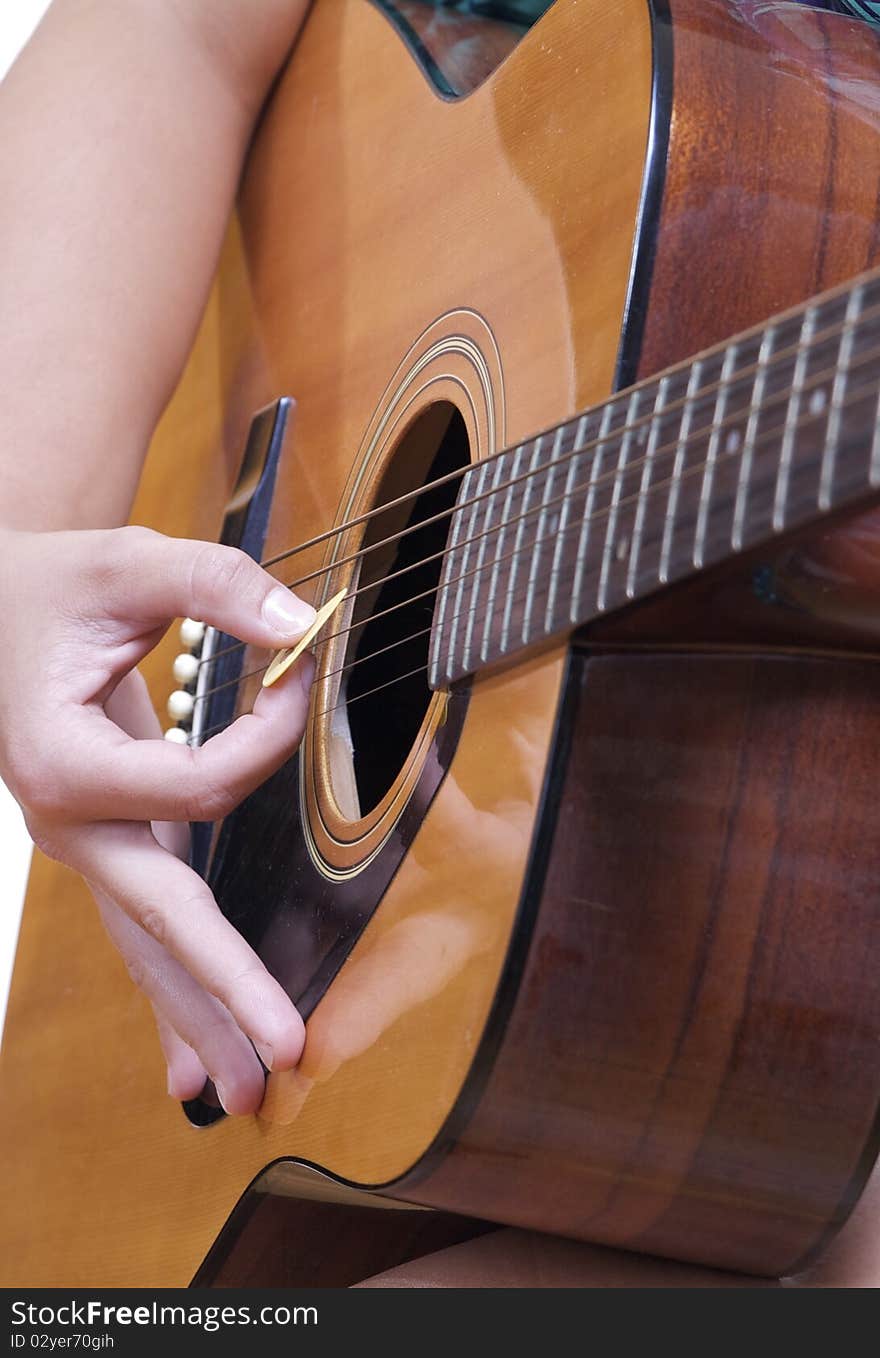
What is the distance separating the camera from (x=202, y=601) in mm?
622

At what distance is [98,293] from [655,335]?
50cm

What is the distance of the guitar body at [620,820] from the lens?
50 cm

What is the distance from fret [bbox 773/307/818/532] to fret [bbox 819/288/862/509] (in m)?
0.01

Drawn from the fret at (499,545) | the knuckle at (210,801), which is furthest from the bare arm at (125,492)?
the fret at (499,545)

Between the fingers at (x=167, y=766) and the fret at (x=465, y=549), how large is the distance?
0.09 meters

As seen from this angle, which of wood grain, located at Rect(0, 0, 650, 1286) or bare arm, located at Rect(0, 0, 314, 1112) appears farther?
bare arm, located at Rect(0, 0, 314, 1112)

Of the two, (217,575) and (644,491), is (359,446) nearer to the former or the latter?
(217,575)

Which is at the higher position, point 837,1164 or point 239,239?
point 239,239

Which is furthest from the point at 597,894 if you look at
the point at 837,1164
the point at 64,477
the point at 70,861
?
the point at 64,477

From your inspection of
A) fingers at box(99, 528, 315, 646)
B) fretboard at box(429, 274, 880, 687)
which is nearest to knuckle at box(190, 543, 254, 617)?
fingers at box(99, 528, 315, 646)

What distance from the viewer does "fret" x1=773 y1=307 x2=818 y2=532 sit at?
410mm

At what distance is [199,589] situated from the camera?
2.04ft

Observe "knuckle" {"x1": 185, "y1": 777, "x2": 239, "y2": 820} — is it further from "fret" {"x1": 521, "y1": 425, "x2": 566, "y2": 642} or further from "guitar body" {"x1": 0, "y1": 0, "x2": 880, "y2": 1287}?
"fret" {"x1": 521, "y1": 425, "x2": 566, "y2": 642}

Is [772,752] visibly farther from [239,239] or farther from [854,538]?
[239,239]
